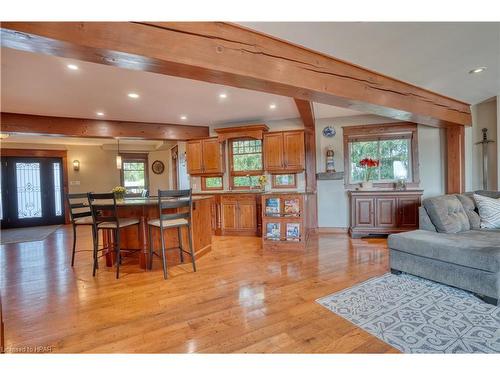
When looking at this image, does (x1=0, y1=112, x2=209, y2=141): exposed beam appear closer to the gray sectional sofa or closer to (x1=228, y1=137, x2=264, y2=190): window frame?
(x1=228, y1=137, x2=264, y2=190): window frame

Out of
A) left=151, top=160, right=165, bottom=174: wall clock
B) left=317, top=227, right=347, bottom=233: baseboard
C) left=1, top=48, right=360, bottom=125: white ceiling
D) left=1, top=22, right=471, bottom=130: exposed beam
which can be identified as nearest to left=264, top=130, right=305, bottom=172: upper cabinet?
left=1, top=48, right=360, bottom=125: white ceiling

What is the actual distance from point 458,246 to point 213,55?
2.78 metres

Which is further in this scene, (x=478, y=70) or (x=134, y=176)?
(x=134, y=176)

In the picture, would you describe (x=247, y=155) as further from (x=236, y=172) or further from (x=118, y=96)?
(x=118, y=96)

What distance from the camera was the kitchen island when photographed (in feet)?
10.6

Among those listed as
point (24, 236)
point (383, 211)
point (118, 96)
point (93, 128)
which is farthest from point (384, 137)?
point (24, 236)

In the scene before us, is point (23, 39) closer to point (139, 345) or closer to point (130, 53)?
point (130, 53)

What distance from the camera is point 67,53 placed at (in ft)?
5.37

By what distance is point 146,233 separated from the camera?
10.8 feet

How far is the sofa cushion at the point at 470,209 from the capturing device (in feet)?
10.0

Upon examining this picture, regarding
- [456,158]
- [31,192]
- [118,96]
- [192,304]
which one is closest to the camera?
[192,304]

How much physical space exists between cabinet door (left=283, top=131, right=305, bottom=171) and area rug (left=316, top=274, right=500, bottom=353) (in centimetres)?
274

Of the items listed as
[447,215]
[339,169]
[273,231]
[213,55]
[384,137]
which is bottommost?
[273,231]

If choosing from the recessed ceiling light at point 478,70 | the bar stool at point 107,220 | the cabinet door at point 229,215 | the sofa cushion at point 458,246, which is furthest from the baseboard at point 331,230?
the bar stool at point 107,220
